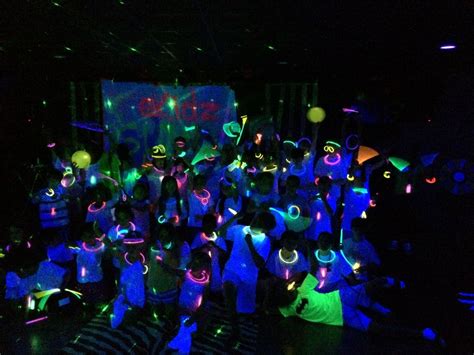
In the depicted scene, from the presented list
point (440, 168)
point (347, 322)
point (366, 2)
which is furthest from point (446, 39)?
point (347, 322)

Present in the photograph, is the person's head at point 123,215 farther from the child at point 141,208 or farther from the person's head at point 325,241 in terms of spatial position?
the person's head at point 325,241

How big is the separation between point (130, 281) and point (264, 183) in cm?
198

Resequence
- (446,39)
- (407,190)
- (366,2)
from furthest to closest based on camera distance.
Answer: (407,190), (446,39), (366,2)

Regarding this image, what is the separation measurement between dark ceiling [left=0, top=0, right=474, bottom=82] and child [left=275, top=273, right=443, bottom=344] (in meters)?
2.69

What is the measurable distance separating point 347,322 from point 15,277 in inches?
148

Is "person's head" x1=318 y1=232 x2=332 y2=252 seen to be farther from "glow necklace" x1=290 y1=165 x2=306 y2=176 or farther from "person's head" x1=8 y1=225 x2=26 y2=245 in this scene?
"person's head" x1=8 y1=225 x2=26 y2=245

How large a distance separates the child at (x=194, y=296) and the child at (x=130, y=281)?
0.49 meters

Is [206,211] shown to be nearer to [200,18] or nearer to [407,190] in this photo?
[200,18]

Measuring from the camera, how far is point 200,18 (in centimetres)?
332

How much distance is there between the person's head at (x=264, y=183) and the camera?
15.9 feet

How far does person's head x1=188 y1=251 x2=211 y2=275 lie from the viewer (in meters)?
3.88

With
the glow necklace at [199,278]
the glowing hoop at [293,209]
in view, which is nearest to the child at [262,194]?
the glowing hoop at [293,209]

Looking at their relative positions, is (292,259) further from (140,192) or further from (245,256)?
(140,192)

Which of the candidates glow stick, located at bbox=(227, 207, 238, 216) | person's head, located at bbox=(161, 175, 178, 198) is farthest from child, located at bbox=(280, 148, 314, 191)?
person's head, located at bbox=(161, 175, 178, 198)
